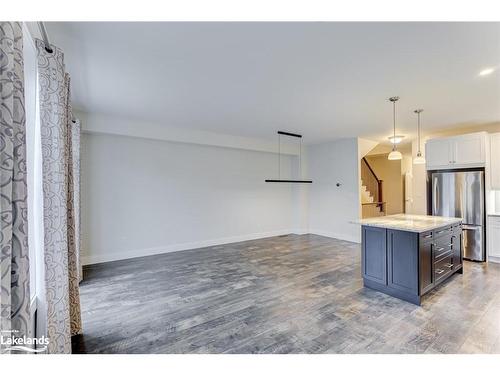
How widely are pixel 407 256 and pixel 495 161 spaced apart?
353cm

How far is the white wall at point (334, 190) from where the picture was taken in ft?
22.0

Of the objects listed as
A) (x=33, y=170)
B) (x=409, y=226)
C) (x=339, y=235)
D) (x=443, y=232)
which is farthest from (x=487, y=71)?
(x=339, y=235)

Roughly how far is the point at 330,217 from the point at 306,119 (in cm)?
358

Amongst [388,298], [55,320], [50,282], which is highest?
[50,282]

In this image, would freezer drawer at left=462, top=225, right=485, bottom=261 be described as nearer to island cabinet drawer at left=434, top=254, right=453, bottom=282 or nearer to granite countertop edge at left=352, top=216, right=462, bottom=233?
island cabinet drawer at left=434, top=254, right=453, bottom=282

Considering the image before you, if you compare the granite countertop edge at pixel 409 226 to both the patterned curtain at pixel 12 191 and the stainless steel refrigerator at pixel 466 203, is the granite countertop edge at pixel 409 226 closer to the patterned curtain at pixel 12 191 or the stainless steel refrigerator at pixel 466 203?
the stainless steel refrigerator at pixel 466 203

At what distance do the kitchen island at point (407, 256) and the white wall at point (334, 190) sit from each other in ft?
9.58

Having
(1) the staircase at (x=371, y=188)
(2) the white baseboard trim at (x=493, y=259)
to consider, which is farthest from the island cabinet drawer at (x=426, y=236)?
(1) the staircase at (x=371, y=188)

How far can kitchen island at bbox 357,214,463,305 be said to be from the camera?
312 centimetres

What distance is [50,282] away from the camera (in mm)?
1857

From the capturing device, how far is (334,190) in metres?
7.23
